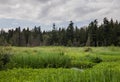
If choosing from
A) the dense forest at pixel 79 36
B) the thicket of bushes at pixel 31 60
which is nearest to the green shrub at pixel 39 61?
the thicket of bushes at pixel 31 60

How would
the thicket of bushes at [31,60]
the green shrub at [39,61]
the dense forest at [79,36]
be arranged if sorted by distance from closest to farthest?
the thicket of bushes at [31,60] < the green shrub at [39,61] < the dense forest at [79,36]

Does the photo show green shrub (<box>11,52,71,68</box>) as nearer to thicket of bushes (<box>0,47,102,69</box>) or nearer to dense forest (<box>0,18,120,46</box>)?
thicket of bushes (<box>0,47,102,69</box>)

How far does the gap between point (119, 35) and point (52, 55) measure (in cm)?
7323

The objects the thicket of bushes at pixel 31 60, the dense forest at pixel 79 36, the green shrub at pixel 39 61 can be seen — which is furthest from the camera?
the dense forest at pixel 79 36

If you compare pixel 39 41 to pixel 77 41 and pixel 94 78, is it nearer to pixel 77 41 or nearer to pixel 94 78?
pixel 77 41

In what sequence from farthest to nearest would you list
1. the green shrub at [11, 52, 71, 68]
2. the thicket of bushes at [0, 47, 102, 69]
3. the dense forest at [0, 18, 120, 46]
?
Result: 1. the dense forest at [0, 18, 120, 46]
2. the green shrub at [11, 52, 71, 68]
3. the thicket of bushes at [0, 47, 102, 69]

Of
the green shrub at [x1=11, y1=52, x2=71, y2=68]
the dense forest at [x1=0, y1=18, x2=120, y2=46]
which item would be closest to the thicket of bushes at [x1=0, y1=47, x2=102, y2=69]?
the green shrub at [x1=11, y1=52, x2=71, y2=68]

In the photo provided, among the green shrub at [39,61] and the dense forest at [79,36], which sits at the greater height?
the dense forest at [79,36]

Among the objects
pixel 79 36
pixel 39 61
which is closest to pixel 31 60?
pixel 39 61

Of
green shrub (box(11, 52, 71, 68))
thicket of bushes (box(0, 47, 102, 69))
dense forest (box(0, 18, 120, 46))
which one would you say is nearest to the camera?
thicket of bushes (box(0, 47, 102, 69))

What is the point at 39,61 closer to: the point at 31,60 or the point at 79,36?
the point at 31,60

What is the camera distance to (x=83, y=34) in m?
108

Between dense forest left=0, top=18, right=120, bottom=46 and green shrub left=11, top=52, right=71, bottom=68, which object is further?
dense forest left=0, top=18, right=120, bottom=46

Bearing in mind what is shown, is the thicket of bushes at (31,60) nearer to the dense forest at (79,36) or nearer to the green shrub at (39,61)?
the green shrub at (39,61)
